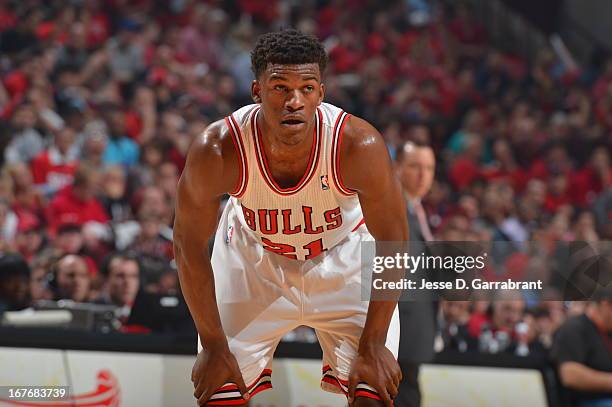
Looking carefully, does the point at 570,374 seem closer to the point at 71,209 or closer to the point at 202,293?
the point at 202,293

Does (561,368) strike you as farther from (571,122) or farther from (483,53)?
(483,53)

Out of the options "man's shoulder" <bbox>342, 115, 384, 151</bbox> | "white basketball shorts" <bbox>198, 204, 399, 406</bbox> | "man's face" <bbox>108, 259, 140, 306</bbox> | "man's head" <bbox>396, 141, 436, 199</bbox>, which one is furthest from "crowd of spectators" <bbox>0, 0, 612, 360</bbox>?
"man's shoulder" <bbox>342, 115, 384, 151</bbox>

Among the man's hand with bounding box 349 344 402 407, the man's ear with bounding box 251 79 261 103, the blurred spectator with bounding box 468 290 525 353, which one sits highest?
the man's ear with bounding box 251 79 261 103

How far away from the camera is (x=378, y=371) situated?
10.5 ft

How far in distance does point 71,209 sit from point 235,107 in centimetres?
330

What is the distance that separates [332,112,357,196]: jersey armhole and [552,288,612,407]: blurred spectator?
85.5 inches

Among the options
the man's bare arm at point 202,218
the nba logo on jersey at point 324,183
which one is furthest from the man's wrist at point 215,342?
the nba logo on jersey at point 324,183

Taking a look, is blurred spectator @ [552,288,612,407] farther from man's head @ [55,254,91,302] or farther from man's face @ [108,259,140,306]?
man's head @ [55,254,91,302]

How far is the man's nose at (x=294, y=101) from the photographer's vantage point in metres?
3.04

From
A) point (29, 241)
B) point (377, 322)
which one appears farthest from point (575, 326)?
point (29, 241)

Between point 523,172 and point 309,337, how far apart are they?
4928 mm

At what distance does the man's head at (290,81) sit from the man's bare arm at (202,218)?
0.74 ft

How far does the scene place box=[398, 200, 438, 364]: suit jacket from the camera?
4.34 m

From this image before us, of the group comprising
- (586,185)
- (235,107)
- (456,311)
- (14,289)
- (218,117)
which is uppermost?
(235,107)
